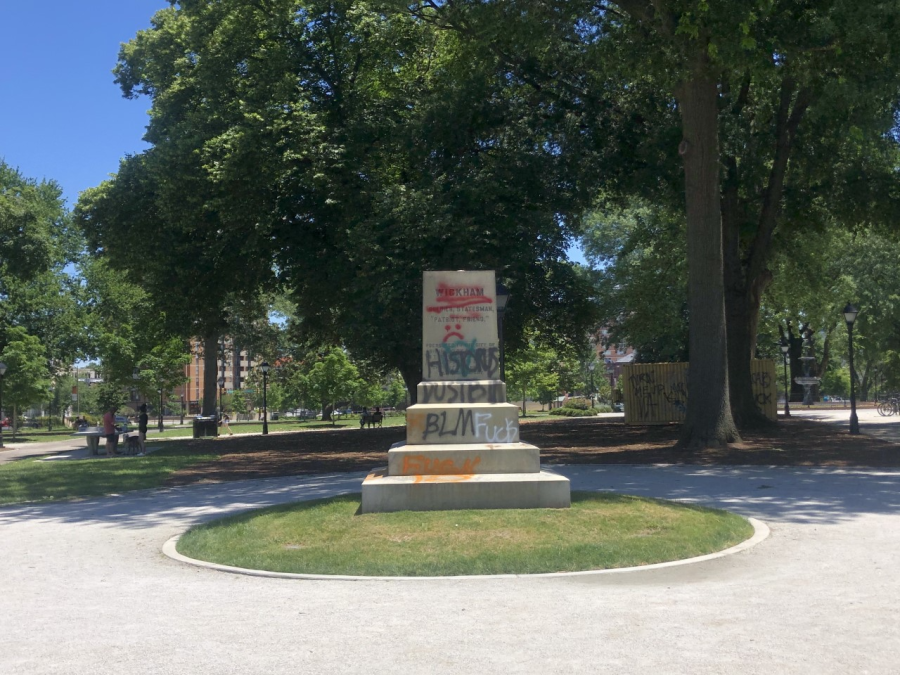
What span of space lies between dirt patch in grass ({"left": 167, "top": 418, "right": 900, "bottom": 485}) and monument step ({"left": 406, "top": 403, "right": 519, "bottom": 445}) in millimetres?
7420

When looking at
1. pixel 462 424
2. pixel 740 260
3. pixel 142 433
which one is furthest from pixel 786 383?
pixel 462 424

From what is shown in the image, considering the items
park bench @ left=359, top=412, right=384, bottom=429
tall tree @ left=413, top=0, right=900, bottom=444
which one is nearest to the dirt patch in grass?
tall tree @ left=413, top=0, right=900, bottom=444

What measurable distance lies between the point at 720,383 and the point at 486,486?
11.0 m

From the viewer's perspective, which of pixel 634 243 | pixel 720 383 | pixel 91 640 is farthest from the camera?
pixel 634 243

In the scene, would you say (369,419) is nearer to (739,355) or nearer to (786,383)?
(739,355)

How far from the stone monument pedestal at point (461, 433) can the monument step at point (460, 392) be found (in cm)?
1

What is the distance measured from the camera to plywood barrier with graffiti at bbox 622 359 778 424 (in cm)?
3350

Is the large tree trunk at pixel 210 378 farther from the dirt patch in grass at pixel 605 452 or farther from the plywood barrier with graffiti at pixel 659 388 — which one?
the plywood barrier with graffiti at pixel 659 388

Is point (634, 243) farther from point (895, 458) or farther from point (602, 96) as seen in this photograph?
point (895, 458)

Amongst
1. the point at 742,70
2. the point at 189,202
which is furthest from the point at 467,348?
the point at 189,202

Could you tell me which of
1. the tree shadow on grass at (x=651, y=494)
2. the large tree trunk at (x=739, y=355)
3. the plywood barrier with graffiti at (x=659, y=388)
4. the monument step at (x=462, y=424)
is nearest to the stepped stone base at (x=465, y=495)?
the monument step at (x=462, y=424)

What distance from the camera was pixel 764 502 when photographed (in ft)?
39.8

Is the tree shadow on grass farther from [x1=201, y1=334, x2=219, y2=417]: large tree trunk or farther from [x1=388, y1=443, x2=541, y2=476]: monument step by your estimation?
[x1=201, y1=334, x2=219, y2=417]: large tree trunk

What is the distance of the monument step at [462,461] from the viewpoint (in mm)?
10883
